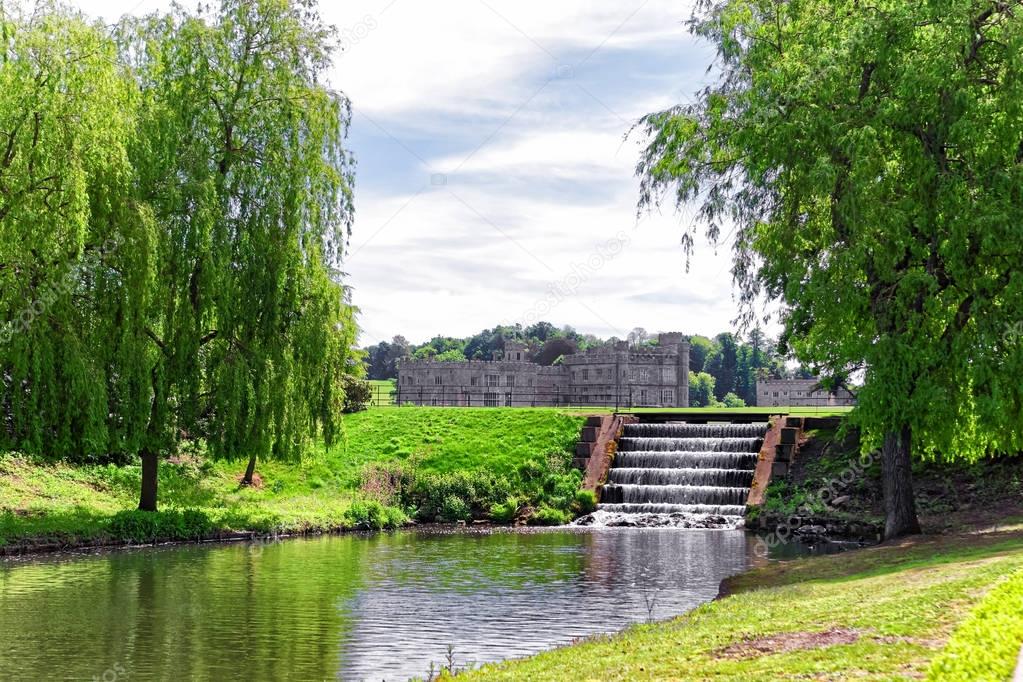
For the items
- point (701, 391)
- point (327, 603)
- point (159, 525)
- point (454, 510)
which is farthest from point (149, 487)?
point (701, 391)

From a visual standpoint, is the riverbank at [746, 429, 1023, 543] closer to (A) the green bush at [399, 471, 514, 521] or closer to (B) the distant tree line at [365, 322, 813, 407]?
(A) the green bush at [399, 471, 514, 521]

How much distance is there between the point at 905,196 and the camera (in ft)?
68.4

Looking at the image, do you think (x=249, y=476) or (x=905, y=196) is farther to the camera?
(x=249, y=476)

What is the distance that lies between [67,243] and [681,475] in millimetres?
21612

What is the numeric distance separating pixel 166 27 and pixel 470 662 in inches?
830

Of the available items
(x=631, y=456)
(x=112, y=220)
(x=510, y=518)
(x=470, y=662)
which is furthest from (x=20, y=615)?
(x=631, y=456)

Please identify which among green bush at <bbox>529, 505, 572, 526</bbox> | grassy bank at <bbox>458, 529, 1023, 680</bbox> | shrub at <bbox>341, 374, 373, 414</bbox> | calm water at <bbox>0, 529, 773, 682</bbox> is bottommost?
calm water at <bbox>0, 529, 773, 682</bbox>

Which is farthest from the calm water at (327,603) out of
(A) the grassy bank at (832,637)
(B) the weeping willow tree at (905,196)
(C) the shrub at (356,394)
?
(C) the shrub at (356,394)

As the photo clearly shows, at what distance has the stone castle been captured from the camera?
294 ft

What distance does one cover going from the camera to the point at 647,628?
13.4 m

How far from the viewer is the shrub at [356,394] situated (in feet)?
145

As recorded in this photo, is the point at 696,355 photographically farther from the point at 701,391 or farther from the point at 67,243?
the point at 67,243

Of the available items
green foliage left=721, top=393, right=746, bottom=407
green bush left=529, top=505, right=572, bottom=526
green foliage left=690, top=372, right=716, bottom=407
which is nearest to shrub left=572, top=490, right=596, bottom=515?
green bush left=529, top=505, right=572, bottom=526

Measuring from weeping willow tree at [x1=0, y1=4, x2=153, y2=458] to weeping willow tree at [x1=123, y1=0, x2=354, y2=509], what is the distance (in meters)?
0.95
